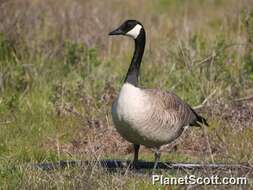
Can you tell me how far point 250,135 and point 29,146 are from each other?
87.1 inches

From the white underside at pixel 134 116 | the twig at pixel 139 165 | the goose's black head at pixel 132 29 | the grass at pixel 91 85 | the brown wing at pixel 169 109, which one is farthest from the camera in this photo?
the goose's black head at pixel 132 29

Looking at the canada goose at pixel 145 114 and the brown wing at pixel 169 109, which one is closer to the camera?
the canada goose at pixel 145 114

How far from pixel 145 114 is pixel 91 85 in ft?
8.63

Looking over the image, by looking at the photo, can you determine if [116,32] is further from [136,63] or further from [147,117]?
[147,117]

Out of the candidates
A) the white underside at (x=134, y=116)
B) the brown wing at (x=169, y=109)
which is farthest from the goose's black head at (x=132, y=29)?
the white underside at (x=134, y=116)

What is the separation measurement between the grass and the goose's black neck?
0.70 metres

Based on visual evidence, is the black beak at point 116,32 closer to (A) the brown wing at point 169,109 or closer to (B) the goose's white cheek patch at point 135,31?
(B) the goose's white cheek patch at point 135,31

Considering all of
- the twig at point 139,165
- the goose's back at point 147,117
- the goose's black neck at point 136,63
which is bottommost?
the twig at point 139,165

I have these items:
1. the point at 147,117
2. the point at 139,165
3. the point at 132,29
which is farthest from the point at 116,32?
A: the point at 139,165

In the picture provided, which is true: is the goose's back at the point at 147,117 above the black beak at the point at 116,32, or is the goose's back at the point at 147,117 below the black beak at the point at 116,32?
below

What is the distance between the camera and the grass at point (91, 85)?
24.8 ft

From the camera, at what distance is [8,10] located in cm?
1091

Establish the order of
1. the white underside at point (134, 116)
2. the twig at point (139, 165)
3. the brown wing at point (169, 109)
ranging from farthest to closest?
the brown wing at point (169, 109) → the white underside at point (134, 116) → the twig at point (139, 165)

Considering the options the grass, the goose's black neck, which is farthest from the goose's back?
the grass
